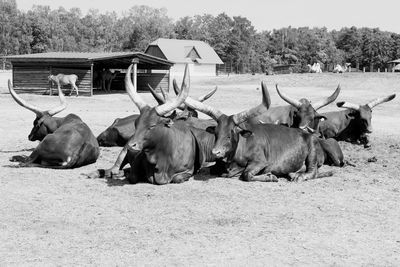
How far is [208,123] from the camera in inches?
528

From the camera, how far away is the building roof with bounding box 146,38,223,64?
78062 mm

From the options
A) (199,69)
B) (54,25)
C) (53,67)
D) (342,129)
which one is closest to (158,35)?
(54,25)

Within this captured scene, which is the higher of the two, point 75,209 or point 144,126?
point 144,126

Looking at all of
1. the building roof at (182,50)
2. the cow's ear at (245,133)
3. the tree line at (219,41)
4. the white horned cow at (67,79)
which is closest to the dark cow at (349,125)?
the cow's ear at (245,133)

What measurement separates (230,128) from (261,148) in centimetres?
92

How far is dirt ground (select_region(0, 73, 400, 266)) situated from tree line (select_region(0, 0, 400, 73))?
81974 millimetres

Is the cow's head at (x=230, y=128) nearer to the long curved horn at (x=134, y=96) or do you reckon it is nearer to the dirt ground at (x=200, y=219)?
the dirt ground at (x=200, y=219)

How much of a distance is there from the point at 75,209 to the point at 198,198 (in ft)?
6.08

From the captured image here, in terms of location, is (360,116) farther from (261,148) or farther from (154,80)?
(154,80)

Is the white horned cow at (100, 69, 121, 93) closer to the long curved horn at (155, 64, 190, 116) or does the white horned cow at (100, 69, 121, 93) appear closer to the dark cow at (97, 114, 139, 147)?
the dark cow at (97, 114, 139, 147)

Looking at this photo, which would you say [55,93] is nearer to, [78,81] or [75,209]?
[78,81]

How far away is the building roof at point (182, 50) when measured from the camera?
7806 cm

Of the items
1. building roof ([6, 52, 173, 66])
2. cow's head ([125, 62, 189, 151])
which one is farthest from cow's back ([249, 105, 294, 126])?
building roof ([6, 52, 173, 66])

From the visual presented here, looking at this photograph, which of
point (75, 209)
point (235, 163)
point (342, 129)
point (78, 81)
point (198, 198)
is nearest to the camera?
point (75, 209)
